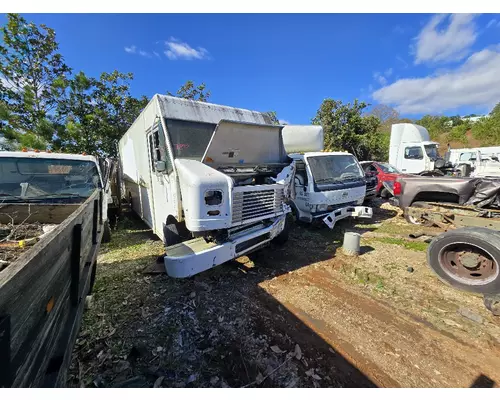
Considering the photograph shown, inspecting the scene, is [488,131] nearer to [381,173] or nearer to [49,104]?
[381,173]

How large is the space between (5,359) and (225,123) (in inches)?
137

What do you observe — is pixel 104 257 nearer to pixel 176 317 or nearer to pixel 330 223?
pixel 176 317

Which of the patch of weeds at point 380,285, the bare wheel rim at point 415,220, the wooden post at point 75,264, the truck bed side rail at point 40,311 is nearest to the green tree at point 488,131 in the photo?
the bare wheel rim at point 415,220

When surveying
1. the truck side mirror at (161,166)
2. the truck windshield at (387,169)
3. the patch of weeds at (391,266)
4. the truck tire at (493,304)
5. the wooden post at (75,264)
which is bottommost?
the patch of weeds at (391,266)

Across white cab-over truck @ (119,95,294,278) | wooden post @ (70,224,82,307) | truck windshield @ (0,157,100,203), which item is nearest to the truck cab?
white cab-over truck @ (119,95,294,278)

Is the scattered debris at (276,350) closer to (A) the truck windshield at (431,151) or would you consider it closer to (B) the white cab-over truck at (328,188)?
(B) the white cab-over truck at (328,188)

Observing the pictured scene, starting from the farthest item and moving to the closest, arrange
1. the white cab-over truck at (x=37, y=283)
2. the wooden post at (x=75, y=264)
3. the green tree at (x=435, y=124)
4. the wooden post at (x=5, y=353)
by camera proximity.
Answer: the green tree at (x=435, y=124), the wooden post at (x=75, y=264), the white cab-over truck at (x=37, y=283), the wooden post at (x=5, y=353)

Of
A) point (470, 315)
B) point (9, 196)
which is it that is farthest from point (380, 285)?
point (9, 196)

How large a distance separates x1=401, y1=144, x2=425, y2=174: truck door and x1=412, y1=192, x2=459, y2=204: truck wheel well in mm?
8234

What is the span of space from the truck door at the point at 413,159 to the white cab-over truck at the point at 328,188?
24.5 ft

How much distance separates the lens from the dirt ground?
211cm

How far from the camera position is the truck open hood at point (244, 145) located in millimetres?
3849

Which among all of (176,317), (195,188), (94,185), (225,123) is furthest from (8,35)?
(176,317)

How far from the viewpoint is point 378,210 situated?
872 centimetres
